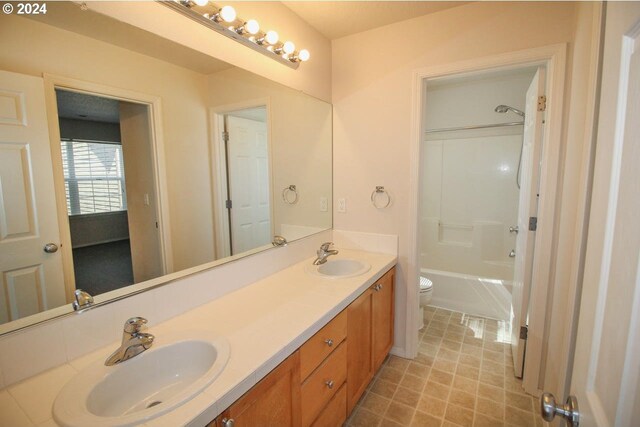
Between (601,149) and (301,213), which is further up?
(601,149)

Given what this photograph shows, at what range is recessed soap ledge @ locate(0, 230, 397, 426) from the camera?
2.60 feet

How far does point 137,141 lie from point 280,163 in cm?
96

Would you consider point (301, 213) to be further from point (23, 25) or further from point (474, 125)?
point (474, 125)

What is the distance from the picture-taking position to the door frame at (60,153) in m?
0.92

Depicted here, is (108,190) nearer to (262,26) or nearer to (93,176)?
(93,176)

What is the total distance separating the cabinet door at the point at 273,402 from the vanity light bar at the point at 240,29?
145 cm

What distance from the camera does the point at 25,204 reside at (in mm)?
877

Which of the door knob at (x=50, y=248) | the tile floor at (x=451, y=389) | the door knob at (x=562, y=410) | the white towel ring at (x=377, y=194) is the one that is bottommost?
the tile floor at (x=451, y=389)

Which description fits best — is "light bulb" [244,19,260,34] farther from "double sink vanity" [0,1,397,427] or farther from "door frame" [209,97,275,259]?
"door frame" [209,97,275,259]

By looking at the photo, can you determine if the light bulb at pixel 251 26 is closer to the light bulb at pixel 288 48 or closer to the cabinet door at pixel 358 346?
the light bulb at pixel 288 48

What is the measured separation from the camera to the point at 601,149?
59 centimetres

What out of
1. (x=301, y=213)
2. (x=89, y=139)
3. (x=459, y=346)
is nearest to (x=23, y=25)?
(x=89, y=139)

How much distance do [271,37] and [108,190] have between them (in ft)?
A: 3.74

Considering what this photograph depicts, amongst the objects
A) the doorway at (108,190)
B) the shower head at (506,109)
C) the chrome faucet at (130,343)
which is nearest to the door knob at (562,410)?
the chrome faucet at (130,343)
